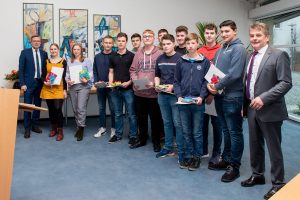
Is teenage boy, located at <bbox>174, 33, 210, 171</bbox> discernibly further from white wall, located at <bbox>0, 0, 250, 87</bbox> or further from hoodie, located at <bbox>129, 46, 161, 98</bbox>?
white wall, located at <bbox>0, 0, 250, 87</bbox>

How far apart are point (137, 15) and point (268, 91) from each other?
409 cm

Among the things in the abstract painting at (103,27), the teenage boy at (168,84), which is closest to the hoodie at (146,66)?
the teenage boy at (168,84)

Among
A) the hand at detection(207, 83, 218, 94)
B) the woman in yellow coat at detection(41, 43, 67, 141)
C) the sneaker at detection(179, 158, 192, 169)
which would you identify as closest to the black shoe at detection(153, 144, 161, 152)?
the sneaker at detection(179, 158, 192, 169)

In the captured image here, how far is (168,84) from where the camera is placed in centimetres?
374

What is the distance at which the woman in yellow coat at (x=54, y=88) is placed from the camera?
4754 mm

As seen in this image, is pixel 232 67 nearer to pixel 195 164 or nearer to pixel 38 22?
pixel 195 164

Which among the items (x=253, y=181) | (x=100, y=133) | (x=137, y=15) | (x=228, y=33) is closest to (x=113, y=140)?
(x=100, y=133)

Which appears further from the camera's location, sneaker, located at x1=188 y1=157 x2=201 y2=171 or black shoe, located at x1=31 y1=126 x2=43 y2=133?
black shoe, located at x1=31 y1=126 x2=43 y2=133

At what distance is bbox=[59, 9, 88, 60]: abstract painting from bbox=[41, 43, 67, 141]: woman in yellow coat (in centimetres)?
114

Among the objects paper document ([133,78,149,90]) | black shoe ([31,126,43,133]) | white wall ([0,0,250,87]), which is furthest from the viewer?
white wall ([0,0,250,87])

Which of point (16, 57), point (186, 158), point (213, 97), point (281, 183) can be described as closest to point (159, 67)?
point (213, 97)

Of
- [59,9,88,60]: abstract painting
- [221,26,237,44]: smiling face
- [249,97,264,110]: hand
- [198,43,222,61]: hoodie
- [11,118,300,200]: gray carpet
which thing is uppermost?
[59,9,88,60]: abstract painting

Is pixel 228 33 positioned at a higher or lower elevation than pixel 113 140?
higher

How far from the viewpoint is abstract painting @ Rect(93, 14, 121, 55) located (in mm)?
6125
